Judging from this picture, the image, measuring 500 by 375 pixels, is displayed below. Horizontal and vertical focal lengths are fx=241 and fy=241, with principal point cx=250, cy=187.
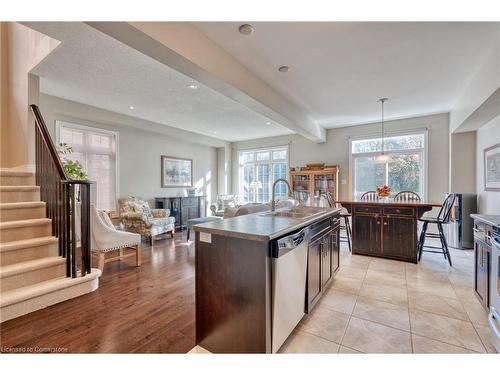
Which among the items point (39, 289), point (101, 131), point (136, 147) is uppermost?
point (101, 131)

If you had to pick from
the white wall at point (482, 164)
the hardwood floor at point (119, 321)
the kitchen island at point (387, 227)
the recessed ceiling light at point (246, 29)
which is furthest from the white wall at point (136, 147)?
the white wall at point (482, 164)

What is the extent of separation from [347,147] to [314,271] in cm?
488

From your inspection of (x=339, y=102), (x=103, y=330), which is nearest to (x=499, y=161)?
(x=339, y=102)

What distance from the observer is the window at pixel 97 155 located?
16.0ft

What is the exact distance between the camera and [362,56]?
9.14 ft

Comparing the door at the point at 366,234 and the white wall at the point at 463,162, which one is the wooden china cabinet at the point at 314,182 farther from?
the white wall at the point at 463,162

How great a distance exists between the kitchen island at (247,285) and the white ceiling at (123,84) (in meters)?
2.48

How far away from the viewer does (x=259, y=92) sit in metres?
3.39

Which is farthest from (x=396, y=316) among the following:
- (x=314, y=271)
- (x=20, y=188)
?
(x=20, y=188)

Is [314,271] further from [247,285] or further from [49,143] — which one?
[49,143]

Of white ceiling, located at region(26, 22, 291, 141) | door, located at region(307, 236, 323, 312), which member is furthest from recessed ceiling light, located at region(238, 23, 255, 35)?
door, located at region(307, 236, 323, 312)

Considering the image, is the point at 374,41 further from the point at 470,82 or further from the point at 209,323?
the point at 209,323
